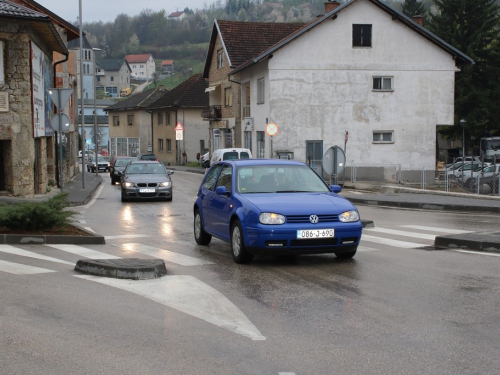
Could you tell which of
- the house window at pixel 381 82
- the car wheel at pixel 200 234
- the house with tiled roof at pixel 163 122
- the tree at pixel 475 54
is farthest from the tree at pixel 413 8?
the car wheel at pixel 200 234

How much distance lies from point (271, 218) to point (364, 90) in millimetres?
31192

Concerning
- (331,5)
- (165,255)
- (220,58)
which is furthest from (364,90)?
(165,255)

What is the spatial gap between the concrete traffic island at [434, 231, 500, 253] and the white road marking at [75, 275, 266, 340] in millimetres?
5085

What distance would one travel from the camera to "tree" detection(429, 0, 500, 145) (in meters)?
54.1

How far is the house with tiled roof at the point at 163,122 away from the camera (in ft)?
228

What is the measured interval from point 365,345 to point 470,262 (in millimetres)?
4945

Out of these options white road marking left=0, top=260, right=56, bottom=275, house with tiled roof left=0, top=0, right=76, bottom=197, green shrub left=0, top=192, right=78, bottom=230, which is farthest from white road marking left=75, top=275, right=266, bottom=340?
house with tiled roof left=0, top=0, right=76, bottom=197

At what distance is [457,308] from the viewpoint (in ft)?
24.3

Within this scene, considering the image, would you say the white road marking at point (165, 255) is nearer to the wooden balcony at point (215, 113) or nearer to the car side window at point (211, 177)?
the car side window at point (211, 177)

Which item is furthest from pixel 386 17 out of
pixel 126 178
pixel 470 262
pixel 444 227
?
pixel 470 262

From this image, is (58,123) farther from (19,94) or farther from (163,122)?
(163,122)

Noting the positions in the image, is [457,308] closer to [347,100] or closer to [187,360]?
[187,360]

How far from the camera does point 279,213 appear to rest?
32.9 ft

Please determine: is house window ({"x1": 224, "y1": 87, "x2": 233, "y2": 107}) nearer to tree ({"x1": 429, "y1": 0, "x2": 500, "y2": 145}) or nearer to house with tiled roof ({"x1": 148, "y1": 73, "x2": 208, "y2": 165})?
house with tiled roof ({"x1": 148, "y1": 73, "x2": 208, "y2": 165})
